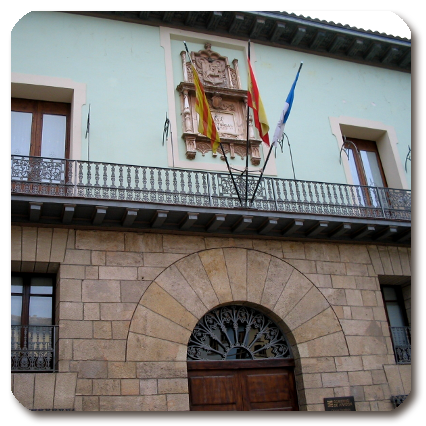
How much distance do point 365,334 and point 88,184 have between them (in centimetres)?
590

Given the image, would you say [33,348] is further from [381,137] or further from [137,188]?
[381,137]

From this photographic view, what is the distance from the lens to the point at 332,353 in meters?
9.71

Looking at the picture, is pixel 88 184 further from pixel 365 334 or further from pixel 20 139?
pixel 365 334

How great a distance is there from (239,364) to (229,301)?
3.64ft

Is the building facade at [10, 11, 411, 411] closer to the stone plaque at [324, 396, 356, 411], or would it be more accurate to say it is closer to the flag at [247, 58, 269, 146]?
the stone plaque at [324, 396, 356, 411]

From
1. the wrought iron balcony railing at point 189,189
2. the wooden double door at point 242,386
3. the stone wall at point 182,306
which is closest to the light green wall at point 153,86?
the wrought iron balcony railing at point 189,189

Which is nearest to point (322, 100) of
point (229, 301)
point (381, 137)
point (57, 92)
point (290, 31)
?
point (381, 137)

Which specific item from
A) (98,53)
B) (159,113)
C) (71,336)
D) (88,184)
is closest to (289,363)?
(71,336)

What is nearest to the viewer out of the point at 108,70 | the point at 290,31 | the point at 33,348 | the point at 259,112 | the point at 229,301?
the point at 33,348

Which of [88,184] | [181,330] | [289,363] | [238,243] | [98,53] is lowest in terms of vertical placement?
[289,363]

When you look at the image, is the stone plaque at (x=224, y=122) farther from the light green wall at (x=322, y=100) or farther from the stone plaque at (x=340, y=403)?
the stone plaque at (x=340, y=403)

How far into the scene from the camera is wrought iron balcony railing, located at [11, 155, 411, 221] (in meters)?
9.35

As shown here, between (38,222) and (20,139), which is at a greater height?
(20,139)

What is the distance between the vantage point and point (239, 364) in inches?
367
